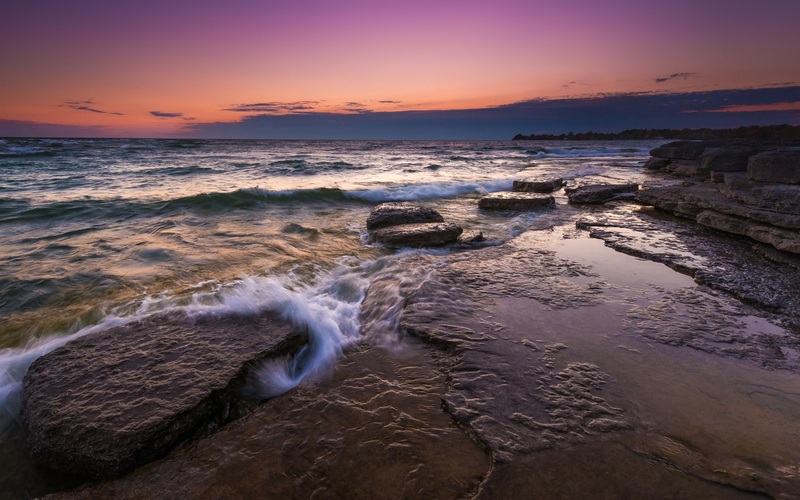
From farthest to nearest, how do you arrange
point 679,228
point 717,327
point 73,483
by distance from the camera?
point 679,228 → point 717,327 → point 73,483

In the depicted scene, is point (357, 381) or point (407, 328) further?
point (407, 328)

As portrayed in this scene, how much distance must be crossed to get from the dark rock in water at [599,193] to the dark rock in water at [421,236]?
16.4ft

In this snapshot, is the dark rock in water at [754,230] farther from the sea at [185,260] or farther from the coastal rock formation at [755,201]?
the sea at [185,260]

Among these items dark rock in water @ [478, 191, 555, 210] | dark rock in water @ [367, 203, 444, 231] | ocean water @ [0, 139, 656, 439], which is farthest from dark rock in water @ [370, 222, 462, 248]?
dark rock in water @ [478, 191, 555, 210]

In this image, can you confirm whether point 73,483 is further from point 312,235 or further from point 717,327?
point 312,235

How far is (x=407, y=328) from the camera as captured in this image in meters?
3.16

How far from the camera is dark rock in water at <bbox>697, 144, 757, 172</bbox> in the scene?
938 cm

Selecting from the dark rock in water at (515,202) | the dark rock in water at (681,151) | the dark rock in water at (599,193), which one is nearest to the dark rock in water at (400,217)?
the dark rock in water at (515,202)

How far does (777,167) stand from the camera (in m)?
5.96

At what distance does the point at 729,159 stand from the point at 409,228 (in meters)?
9.28

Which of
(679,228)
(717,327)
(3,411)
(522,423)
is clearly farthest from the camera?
(679,228)

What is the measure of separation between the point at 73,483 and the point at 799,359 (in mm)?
4491

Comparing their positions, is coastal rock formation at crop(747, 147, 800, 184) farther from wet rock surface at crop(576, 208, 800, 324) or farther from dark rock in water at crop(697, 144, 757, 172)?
A: dark rock in water at crop(697, 144, 757, 172)

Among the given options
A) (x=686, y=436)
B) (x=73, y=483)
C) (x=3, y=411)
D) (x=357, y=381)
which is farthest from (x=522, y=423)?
(x=3, y=411)
